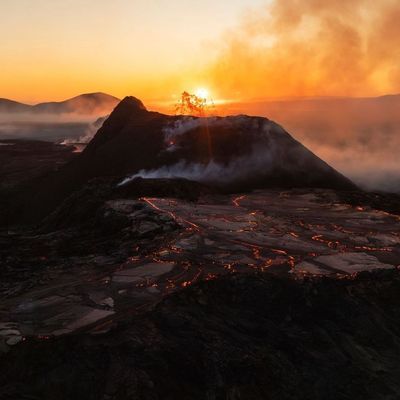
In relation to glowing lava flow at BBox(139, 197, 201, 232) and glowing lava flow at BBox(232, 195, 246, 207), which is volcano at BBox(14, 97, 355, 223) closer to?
glowing lava flow at BBox(232, 195, 246, 207)

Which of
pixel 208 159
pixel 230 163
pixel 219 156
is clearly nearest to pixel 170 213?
pixel 230 163

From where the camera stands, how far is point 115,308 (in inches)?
435

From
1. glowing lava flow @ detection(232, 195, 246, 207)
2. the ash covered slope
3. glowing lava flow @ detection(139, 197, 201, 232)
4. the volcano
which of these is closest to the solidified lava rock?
glowing lava flow @ detection(139, 197, 201, 232)

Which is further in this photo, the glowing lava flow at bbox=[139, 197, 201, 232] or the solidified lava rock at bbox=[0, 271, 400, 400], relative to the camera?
the glowing lava flow at bbox=[139, 197, 201, 232]

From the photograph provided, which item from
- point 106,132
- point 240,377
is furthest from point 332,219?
point 106,132

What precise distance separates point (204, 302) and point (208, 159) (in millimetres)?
20506

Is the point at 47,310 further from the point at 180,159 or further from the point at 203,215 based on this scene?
the point at 180,159

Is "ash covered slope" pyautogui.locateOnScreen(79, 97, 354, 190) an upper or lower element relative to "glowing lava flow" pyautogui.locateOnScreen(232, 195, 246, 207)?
upper

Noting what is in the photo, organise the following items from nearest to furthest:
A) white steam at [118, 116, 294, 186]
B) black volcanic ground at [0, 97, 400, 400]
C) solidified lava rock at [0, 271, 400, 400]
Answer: solidified lava rock at [0, 271, 400, 400] < black volcanic ground at [0, 97, 400, 400] < white steam at [118, 116, 294, 186]

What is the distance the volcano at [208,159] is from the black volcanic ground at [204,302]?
6519 mm

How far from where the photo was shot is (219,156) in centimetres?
3162

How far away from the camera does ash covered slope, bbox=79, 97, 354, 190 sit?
30.3 m

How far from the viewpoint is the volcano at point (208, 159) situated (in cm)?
3023

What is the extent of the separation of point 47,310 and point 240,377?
475 centimetres
